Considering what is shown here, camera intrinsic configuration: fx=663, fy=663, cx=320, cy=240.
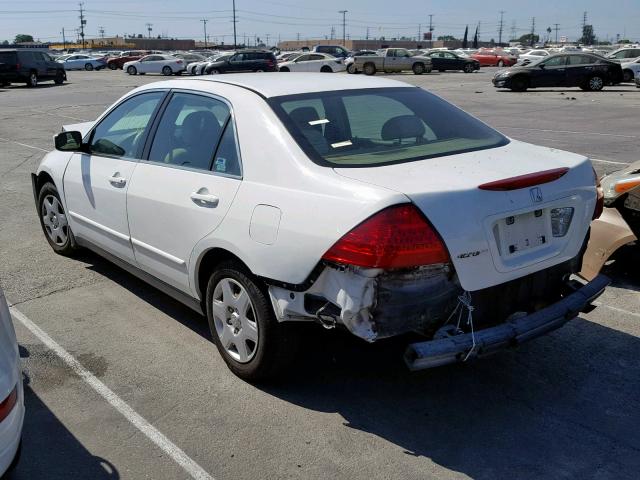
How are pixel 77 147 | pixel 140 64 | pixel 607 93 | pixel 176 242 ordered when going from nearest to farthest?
pixel 176 242, pixel 77 147, pixel 607 93, pixel 140 64

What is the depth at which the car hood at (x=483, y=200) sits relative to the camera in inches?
120

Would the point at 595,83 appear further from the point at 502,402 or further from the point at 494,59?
the point at 494,59

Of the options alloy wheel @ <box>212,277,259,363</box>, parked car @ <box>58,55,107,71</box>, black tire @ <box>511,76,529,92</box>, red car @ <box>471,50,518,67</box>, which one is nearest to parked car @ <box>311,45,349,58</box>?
red car @ <box>471,50,518,67</box>

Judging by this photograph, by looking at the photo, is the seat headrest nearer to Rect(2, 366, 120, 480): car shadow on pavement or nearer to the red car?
Rect(2, 366, 120, 480): car shadow on pavement

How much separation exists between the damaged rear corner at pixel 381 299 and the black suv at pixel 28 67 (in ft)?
117

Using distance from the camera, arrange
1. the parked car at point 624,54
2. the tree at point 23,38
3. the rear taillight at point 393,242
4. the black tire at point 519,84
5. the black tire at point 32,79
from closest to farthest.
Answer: the rear taillight at point 393,242 < the black tire at point 519,84 < the black tire at point 32,79 < the parked car at point 624,54 < the tree at point 23,38

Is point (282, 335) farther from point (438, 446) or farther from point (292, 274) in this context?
point (438, 446)

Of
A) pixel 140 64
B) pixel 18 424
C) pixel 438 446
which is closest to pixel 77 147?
pixel 18 424

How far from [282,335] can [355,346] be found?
0.81m

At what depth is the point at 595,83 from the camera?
26953 mm

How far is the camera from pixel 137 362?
4105 mm

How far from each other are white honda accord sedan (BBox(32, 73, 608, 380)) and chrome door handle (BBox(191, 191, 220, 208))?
1cm

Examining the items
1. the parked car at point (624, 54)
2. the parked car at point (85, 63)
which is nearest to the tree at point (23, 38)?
the parked car at point (85, 63)

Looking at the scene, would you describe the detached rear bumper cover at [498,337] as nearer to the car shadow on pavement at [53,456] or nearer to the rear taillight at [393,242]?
the rear taillight at [393,242]
